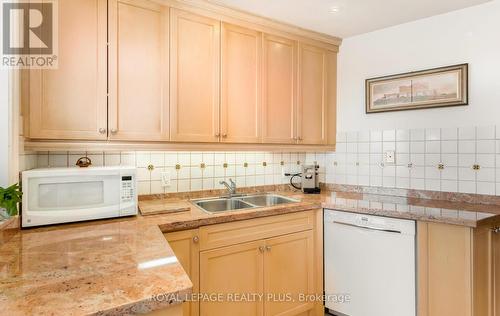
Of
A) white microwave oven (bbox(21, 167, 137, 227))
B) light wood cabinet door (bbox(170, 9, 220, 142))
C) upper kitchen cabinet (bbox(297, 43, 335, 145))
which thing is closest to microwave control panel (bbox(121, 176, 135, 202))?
white microwave oven (bbox(21, 167, 137, 227))

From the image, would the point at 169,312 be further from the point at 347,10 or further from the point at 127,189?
the point at 347,10

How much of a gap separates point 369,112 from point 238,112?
3.82 ft

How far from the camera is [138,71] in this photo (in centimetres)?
186

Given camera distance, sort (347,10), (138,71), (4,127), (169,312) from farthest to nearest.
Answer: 1. (347,10)
2. (138,71)
3. (4,127)
4. (169,312)

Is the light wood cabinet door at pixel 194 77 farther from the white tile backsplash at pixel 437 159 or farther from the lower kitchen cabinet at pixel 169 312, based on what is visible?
the white tile backsplash at pixel 437 159

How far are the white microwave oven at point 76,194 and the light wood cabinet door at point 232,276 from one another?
1.78 feet

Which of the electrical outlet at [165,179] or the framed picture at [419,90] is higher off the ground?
the framed picture at [419,90]

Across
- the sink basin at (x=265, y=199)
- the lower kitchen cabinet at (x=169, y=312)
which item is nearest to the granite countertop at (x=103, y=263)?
the lower kitchen cabinet at (x=169, y=312)

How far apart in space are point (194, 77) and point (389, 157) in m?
1.67

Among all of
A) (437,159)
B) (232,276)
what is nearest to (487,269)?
(437,159)

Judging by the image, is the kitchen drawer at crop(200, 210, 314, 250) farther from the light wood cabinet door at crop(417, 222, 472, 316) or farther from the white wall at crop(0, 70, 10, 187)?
the white wall at crop(0, 70, 10, 187)

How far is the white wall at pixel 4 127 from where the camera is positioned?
1.30 meters

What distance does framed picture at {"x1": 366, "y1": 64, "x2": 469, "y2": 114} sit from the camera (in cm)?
218

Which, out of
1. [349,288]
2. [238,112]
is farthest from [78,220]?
[349,288]
